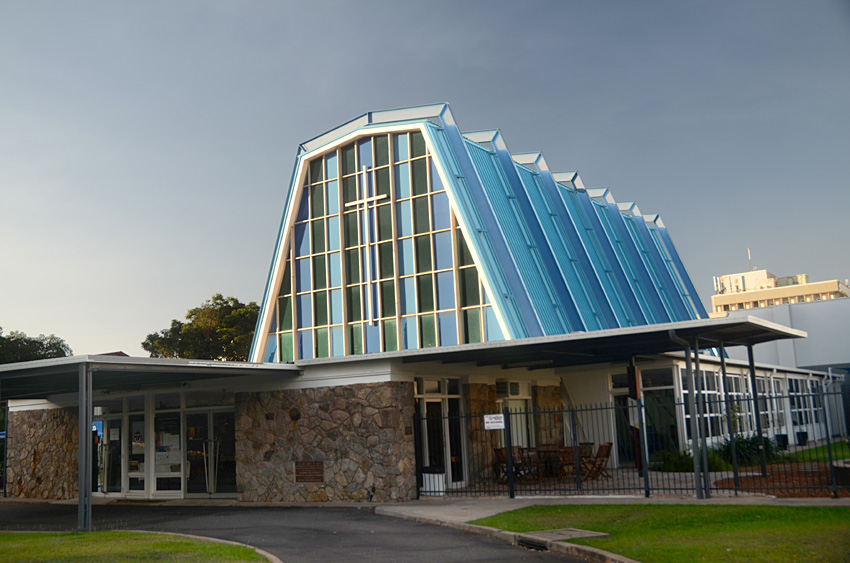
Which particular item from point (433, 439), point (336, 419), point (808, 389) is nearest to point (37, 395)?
point (336, 419)

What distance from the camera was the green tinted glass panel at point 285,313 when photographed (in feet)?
96.1

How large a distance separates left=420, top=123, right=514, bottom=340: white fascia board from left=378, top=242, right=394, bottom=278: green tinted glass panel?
2934 millimetres

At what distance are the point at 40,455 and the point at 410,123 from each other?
15.6 m

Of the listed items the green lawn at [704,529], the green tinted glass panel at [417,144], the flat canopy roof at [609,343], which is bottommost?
the green lawn at [704,529]

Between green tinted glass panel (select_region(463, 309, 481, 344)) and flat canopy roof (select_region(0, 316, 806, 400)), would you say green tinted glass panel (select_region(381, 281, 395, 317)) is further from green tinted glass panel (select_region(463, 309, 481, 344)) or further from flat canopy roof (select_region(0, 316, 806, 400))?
flat canopy roof (select_region(0, 316, 806, 400))

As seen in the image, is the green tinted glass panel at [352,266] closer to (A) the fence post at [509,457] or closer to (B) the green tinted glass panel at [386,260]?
(B) the green tinted glass panel at [386,260]

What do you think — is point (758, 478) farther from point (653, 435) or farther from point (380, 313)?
point (380, 313)

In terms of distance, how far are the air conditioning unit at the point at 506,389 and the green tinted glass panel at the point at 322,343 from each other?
7.62m

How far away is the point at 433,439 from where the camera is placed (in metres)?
19.6

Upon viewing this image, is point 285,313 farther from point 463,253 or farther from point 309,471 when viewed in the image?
point 309,471

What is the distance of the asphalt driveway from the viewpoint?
1069 cm

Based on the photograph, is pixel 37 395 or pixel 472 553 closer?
pixel 472 553

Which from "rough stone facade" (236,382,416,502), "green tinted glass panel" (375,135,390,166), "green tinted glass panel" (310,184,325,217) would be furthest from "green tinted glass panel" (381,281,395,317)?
"rough stone facade" (236,382,416,502)

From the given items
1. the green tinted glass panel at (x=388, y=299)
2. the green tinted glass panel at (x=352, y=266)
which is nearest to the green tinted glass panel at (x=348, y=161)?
the green tinted glass panel at (x=352, y=266)
